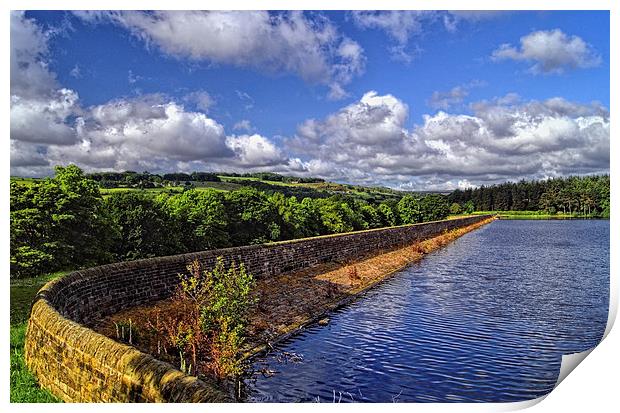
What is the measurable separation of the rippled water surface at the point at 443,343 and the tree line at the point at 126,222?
7.77 m

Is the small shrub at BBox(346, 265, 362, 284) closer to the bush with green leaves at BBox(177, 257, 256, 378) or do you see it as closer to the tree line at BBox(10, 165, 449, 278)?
the tree line at BBox(10, 165, 449, 278)

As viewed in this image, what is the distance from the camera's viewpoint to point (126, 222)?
20.5 m

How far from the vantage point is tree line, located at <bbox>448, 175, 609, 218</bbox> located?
61.2 m

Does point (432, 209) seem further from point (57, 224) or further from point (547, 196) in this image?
point (57, 224)

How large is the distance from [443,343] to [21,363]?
8.04 m

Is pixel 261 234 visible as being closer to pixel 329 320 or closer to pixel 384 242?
pixel 384 242

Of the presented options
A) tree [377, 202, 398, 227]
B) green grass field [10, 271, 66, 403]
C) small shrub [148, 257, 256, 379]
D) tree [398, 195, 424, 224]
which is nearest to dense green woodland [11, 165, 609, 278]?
green grass field [10, 271, 66, 403]

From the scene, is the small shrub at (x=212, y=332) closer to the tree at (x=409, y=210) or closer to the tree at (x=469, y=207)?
the tree at (x=409, y=210)

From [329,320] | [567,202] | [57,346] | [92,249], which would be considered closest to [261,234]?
[92,249]

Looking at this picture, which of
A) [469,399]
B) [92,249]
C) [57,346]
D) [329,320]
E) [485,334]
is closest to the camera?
[57,346]

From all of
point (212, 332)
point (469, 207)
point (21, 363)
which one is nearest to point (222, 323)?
point (212, 332)

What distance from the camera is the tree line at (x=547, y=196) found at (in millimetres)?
61225
